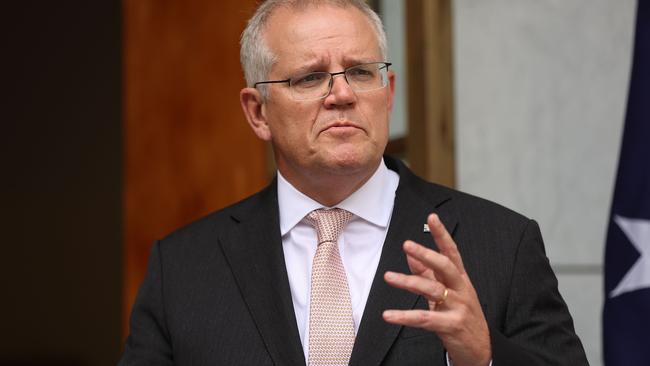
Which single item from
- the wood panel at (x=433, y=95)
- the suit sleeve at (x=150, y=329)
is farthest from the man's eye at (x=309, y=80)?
the wood panel at (x=433, y=95)

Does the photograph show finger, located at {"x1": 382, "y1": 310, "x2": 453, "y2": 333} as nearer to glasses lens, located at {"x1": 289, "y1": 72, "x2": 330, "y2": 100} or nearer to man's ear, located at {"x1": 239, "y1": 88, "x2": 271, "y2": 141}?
glasses lens, located at {"x1": 289, "y1": 72, "x2": 330, "y2": 100}

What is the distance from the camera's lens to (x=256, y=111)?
8.23 feet

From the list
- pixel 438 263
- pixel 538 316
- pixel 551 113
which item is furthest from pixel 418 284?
pixel 551 113

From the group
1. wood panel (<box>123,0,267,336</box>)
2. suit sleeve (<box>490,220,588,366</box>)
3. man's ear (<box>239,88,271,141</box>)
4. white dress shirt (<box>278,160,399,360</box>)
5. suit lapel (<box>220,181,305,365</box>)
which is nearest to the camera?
suit sleeve (<box>490,220,588,366</box>)

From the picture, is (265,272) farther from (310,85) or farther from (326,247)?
(310,85)

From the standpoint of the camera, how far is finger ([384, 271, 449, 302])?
1.67 m

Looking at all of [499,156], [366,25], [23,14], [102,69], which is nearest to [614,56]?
[499,156]

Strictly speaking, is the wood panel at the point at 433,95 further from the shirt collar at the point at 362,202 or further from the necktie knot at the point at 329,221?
the necktie knot at the point at 329,221

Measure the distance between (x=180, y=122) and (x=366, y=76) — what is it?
235 cm

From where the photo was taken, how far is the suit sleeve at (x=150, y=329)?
7.27 ft

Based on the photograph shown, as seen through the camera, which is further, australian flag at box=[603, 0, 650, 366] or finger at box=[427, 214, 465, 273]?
australian flag at box=[603, 0, 650, 366]

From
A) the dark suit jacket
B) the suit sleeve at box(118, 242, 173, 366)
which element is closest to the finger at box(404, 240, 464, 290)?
the dark suit jacket

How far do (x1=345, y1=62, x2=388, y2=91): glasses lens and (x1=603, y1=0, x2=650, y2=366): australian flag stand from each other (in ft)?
2.56

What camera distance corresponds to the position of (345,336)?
2072mm
